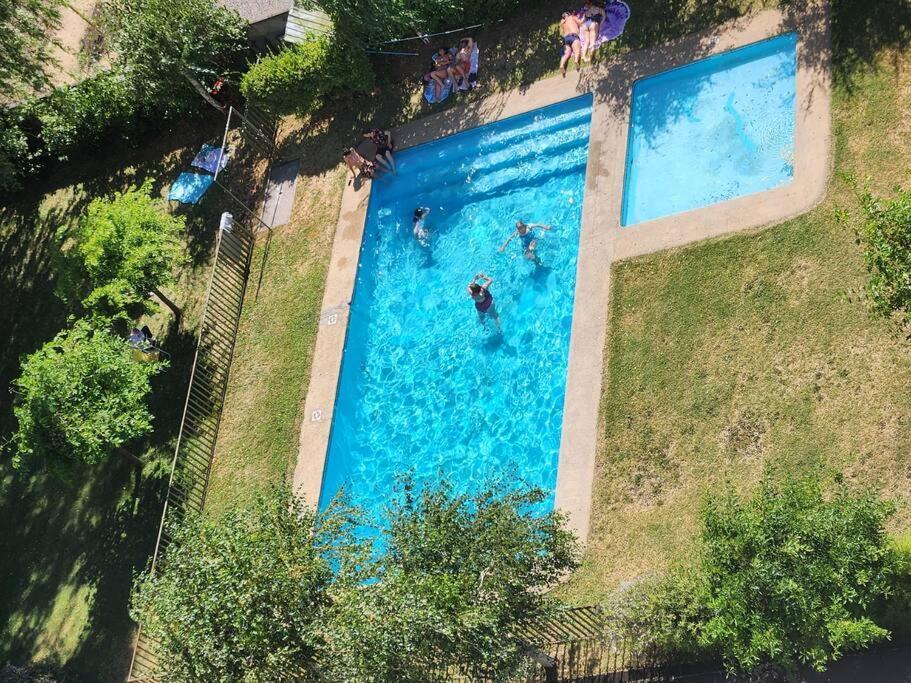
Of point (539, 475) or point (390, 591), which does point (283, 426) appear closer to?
point (539, 475)

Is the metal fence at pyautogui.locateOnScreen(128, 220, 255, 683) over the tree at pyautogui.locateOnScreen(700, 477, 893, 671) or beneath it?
over

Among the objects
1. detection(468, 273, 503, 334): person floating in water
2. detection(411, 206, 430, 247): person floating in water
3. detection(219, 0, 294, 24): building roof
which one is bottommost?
detection(468, 273, 503, 334): person floating in water

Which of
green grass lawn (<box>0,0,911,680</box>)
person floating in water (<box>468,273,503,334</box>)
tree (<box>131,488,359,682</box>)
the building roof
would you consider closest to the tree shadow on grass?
green grass lawn (<box>0,0,911,680</box>)

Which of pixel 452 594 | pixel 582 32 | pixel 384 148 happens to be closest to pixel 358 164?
pixel 384 148

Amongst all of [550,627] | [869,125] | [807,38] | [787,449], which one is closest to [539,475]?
[550,627]

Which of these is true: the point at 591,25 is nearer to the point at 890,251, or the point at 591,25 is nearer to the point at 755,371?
the point at 755,371

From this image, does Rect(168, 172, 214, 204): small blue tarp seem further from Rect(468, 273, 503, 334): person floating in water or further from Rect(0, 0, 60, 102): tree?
Rect(468, 273, 503, 334): person floating in water

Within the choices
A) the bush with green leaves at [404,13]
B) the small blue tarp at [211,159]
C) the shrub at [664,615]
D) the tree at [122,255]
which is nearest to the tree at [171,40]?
the small blue tarp at [211,159]
